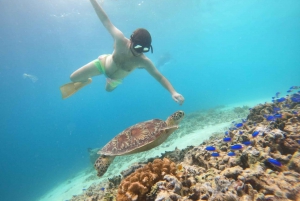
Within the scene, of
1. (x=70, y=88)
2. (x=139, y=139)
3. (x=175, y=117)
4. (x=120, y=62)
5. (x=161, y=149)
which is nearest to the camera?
(x=139, y=139)

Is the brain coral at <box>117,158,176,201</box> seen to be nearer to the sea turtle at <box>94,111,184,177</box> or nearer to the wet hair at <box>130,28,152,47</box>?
the sea turtle at <box>94,111,184,177</box>

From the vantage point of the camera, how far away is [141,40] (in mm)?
4586

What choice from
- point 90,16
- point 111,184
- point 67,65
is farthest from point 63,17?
point 111,184

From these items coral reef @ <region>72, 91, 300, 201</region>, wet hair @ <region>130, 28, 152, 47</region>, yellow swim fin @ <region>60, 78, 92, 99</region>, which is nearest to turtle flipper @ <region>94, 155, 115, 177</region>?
coral reef @ <region>72, 91, 300, 201</region>

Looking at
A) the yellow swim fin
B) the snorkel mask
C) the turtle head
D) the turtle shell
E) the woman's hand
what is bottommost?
the turtle shell

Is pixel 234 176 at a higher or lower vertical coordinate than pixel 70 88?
lower

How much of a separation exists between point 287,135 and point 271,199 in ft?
6.65

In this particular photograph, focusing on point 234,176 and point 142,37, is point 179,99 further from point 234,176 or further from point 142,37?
point 234,176

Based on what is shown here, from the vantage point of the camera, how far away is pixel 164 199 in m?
2.02

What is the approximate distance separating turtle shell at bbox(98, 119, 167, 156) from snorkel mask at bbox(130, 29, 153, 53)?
220 centimetres

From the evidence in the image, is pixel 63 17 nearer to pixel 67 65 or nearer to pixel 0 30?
pixel 0 30

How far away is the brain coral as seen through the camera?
2.46 meters

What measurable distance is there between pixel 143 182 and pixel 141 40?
3.61 metres

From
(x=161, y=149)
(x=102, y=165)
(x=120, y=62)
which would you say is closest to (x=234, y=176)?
(x=102, y=165)
